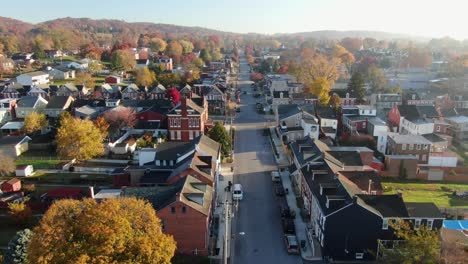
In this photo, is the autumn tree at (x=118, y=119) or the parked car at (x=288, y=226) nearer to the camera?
the parked car at (x=288, y=226)

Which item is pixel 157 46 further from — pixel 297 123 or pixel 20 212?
pixel 20 212

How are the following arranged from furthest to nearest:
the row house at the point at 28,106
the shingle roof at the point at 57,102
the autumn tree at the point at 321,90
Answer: the autumn tree at the point at 321,90, the shingle roof at the point at 57,102, the row house at the point at 28,106

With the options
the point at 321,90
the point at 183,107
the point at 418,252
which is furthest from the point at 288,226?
the point at 321,90

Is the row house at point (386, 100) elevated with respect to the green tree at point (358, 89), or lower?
lower

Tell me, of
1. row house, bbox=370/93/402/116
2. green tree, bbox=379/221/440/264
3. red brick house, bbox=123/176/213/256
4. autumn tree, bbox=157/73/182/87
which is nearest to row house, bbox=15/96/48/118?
autumn tree, bbox=157/73/182/87

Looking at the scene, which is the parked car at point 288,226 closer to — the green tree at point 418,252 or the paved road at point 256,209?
the paved road at point 256,209

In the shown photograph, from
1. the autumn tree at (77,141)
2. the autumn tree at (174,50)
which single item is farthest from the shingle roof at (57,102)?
the autumn tree at (174,50)

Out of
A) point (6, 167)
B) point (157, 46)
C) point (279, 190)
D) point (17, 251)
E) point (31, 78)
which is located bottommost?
point (279, 190)
